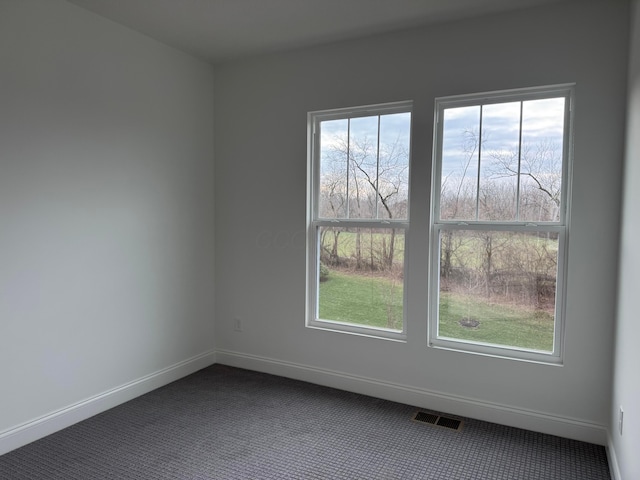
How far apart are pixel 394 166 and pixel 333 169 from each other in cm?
53

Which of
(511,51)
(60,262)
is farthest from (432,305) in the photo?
(60,262)

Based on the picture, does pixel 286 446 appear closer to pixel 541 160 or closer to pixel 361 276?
pixel 361 276

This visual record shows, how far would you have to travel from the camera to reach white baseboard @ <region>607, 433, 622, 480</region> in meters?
2.18

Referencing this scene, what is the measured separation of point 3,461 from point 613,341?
11.7ft

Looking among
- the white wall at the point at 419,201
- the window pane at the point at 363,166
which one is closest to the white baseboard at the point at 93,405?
the white wall at the point at 419,201

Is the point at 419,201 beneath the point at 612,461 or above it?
above

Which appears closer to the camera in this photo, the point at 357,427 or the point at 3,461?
the point at 3,461

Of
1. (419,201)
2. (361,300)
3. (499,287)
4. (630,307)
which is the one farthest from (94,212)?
(630,307)

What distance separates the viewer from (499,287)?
2.92m

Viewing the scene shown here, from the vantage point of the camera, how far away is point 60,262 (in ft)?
8.89

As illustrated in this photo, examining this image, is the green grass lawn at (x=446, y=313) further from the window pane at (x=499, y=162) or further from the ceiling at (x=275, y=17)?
the ceiling at (x=275, y=17)

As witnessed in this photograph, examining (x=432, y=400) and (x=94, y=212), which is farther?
(x=432, y=400)

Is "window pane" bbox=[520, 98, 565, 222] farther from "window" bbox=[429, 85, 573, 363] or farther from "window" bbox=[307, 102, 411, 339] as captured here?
"window" bbox=[307, 102, 411, 339]

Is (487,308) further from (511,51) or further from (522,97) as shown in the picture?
(511,51)
